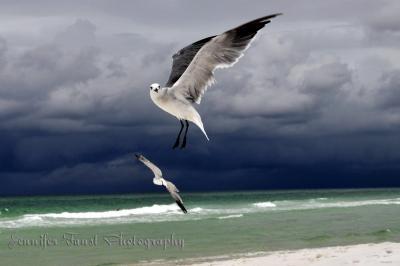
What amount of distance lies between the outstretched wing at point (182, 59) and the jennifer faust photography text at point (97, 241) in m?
11.3

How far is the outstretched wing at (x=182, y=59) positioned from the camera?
4.30m

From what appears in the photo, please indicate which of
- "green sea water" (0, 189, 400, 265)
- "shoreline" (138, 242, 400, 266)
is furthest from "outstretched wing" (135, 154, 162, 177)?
"green sea water" (0, 189, 400, 265)

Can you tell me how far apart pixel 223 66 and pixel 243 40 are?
8.2 inches

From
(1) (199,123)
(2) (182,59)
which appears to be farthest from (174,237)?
(1) (199,123)

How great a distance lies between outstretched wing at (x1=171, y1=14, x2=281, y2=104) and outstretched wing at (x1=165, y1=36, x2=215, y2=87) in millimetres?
204

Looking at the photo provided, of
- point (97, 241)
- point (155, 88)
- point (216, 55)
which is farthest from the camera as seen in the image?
point (97, 241)

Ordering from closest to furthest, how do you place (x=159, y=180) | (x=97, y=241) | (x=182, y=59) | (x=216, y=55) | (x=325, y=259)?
1. (x=159, y=180)
2. (x=216, y=55)
3. (x=182, y=59)
4. (x=325, y=259)
5. (x=97, y=241)

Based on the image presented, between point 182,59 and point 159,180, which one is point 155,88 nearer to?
point 159,180

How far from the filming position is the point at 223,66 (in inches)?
150

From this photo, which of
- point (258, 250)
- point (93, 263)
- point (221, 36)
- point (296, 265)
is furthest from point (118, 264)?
point (221, 36)

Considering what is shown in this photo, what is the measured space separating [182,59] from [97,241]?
13831 mm

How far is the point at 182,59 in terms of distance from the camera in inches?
186

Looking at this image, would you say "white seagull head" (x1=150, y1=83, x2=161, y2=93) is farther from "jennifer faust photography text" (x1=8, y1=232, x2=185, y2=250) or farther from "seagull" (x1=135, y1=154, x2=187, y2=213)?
"jennifer faust photography text" (x1=8, y1=232, x2=185, y2=250)

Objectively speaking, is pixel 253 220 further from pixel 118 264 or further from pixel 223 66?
pixel 223 66
